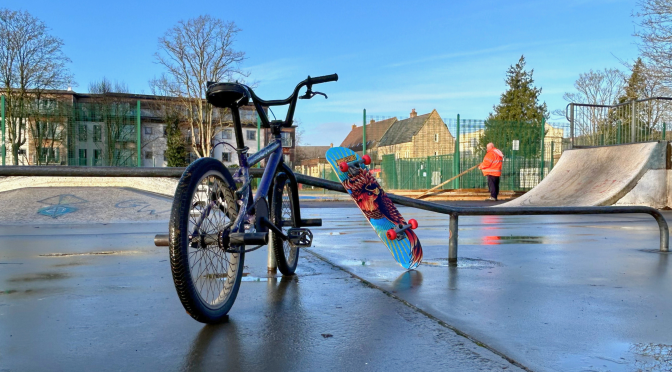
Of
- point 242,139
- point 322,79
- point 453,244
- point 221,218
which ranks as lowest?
point 453,244

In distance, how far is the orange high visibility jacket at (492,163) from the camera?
18.9 m

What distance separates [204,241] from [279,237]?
104 centimetres

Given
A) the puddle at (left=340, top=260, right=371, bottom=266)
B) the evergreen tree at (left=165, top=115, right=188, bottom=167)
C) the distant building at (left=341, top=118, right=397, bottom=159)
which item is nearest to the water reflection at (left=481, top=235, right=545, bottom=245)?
the puddle at (left=340, top=260, right=371, bottom=266)

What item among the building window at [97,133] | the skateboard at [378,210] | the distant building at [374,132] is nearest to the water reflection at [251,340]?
the skateboard at [378,210]

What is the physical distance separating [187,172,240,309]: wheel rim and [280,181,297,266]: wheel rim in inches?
35.5

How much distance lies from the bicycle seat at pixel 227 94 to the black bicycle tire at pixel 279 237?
2.57 feet

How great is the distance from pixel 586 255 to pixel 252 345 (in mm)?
4314

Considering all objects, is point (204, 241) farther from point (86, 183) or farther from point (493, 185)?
point (493, 185)

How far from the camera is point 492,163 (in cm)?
1889

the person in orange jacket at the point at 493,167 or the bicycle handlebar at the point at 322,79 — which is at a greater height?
the bicycle handlebar at the point at 322,79

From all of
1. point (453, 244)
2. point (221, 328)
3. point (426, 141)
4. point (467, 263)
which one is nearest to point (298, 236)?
point (221, 328)

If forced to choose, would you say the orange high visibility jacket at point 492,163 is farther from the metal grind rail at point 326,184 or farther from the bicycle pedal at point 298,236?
the bicycle pedal at point 298,236

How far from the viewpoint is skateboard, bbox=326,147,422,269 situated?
476 cm

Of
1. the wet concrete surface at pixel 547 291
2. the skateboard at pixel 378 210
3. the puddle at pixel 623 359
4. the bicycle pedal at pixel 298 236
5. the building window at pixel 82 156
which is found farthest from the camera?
the building window at pixel 82 156
